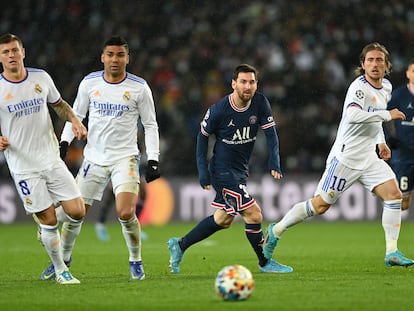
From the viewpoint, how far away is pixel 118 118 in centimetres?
912

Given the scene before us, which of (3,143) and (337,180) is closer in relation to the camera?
(3,143)

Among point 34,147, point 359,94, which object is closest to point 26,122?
point 34,147

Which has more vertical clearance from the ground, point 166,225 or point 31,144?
point 31,144

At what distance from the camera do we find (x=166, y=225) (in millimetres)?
19078

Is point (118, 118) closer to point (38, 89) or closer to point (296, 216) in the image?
point (38, 89)

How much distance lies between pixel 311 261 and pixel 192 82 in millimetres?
10201

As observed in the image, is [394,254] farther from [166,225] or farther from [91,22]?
[91,22]

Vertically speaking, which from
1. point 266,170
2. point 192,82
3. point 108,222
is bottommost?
point 108,222

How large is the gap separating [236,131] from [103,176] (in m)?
1.49

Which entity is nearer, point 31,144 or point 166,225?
point 31,144

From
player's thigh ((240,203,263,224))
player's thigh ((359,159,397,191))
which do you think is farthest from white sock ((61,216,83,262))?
player's thigh ((359,159,397,191))

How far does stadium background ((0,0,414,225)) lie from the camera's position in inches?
763

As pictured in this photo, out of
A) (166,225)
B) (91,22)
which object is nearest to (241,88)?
(166,225)

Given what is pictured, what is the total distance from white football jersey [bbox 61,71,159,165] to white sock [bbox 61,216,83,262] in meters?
0.67
